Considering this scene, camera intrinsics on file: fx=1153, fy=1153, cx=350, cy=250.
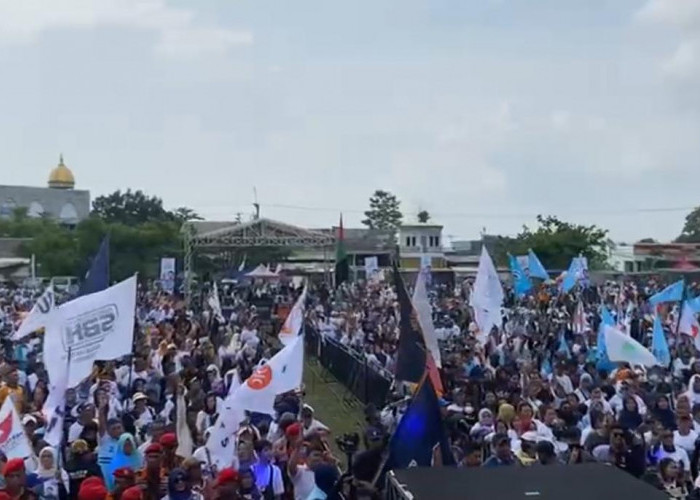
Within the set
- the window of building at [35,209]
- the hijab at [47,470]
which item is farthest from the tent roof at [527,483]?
the window of building at [35,209]

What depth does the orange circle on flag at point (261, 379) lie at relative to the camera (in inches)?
433

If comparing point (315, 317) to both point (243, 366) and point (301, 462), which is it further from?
point (301, 462)

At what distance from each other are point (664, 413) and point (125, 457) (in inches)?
222

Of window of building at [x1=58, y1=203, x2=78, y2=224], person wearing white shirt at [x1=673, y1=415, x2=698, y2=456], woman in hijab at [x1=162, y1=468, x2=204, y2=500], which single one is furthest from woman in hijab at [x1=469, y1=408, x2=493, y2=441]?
window of building at [x1=58, y1=203, x2=78, y2=224]

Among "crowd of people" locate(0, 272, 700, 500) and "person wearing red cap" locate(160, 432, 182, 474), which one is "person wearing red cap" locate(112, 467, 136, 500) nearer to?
"crowd of people" locate(0, 272, 700, 500)

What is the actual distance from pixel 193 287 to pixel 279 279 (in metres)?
11.7

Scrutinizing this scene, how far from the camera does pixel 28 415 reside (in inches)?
442

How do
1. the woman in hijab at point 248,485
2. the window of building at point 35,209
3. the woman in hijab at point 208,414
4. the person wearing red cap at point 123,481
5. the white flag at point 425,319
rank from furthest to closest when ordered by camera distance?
the window of building at point 35,209
the white flag at point 425,319
the woman in hijab at point 208,414
the woman in hijab at point 248,485
the person wearing red cap at point 123,481

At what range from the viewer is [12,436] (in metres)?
9.46

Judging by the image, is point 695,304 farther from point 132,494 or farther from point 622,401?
point 132,494

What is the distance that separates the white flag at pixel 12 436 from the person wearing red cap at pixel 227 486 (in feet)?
8.10

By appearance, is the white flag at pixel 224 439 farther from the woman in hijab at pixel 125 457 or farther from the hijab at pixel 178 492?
the hijab at pixel 178 492

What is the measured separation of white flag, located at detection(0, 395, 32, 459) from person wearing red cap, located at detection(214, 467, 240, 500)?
2.47 m

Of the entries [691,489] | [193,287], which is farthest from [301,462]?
[193,287]
